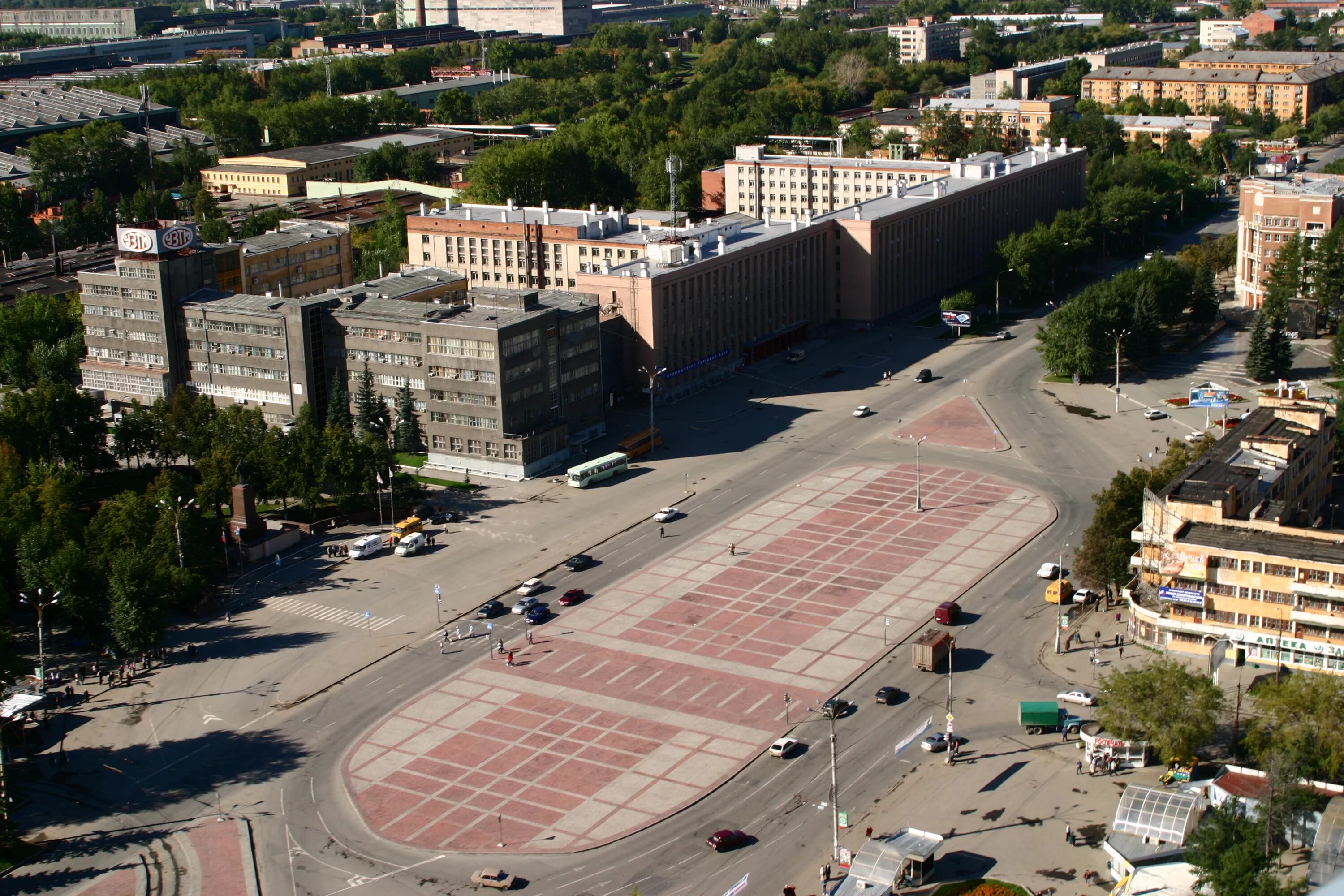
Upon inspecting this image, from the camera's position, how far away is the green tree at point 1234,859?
→ 56531mm

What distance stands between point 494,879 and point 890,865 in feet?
52.9

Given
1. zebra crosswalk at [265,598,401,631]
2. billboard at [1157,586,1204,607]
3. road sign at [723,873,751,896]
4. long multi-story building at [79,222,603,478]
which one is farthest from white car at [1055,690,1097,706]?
long multi-story building at [79,222,603,478]

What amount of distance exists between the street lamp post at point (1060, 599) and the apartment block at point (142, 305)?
71969 millimetres

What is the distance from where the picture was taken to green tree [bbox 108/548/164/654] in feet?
276

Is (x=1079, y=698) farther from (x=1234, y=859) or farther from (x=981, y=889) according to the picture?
(x=1234, y=859)

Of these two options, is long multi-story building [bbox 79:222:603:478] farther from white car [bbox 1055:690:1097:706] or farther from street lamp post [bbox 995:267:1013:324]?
street lamp post [bbox 995:267:1013:324]

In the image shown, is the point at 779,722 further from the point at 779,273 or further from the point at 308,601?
the point at 779,273

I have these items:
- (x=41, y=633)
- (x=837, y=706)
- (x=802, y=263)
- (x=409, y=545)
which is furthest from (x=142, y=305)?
(x=837, y=706)

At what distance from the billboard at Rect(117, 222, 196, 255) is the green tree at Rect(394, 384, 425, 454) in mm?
23967

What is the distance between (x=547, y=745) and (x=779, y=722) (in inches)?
448

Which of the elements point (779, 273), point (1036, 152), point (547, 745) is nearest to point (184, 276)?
point (779, 273)

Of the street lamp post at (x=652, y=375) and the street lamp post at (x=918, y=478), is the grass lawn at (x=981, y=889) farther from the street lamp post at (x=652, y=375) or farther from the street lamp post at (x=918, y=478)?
the street lamp post at (x=652, y=375)

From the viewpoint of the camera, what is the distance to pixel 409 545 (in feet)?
327

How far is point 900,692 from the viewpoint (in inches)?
3100
